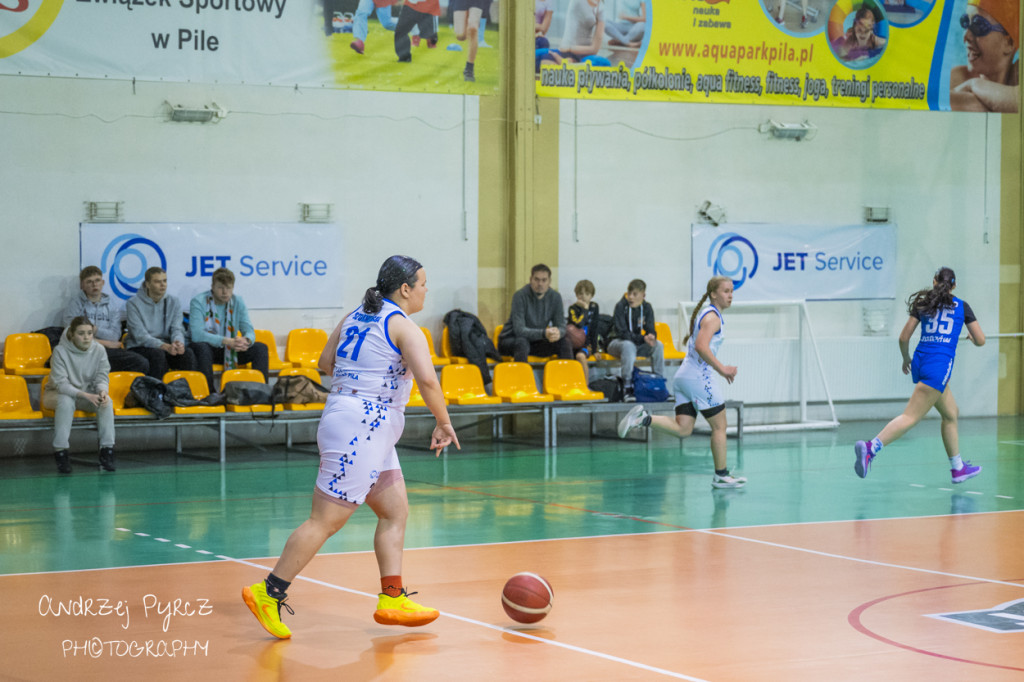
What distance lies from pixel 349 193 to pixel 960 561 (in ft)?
34.0

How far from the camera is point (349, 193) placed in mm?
16797

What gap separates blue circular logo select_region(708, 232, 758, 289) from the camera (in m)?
18.6

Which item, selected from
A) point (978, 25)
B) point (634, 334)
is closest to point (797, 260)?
→ point (634, 334)

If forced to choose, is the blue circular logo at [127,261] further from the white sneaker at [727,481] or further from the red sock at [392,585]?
the red sock at [392,585]

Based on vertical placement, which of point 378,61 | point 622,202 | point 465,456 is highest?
point 378,61

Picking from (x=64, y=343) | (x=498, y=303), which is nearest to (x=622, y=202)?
(x=498, y=303)

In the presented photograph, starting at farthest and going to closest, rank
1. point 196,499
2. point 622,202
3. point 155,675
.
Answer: point 622,202 → point 196,499 → point 155,675

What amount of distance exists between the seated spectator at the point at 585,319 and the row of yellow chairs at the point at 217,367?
10.6 feet

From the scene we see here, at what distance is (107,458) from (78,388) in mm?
781

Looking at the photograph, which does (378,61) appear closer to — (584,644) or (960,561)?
(960,561)

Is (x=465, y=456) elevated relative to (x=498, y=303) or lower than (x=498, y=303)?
lower

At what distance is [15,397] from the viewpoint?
551 inches

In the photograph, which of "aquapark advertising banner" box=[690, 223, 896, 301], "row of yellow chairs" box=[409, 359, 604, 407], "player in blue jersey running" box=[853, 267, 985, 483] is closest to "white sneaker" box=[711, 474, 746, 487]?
"player in blue jersey running" box=[853, 267, 985, 483]

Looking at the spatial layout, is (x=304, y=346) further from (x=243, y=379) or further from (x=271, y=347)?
(x=243, y=379)
